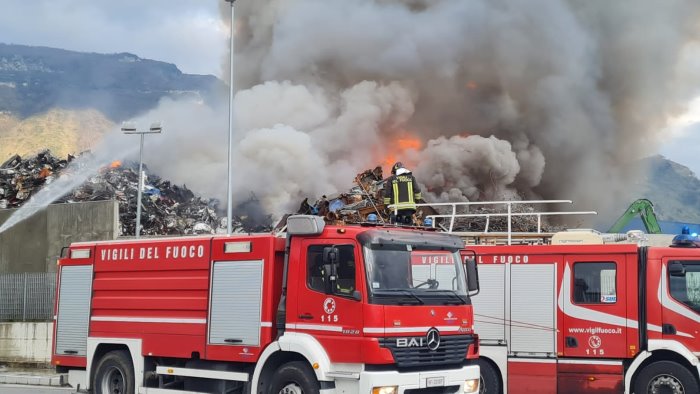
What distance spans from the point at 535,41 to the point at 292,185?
40.5 feet

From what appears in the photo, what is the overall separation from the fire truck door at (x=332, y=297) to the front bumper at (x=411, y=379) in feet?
0.95

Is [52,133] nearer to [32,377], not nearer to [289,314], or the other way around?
[32,377]

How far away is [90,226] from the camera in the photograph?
66.9 feet

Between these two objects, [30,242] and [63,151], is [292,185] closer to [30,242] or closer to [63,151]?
[30,242]

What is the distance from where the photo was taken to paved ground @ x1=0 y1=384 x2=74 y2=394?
47.1 feet

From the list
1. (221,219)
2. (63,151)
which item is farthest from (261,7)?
(63,151)

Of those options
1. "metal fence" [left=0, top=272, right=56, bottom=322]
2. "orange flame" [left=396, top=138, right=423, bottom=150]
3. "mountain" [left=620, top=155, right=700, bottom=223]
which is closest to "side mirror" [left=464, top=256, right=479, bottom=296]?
"metal fence" [left=0, top=272, right=56, bottom=322]

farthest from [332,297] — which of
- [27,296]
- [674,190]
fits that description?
[674,190]

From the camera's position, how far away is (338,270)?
340 inches

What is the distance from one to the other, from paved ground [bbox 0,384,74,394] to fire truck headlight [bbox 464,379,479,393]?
7.88 meters

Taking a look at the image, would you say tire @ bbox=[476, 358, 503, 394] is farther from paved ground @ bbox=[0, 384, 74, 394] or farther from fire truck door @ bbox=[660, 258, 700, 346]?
paved ground @ bbox=[0, 384, 74, 394]

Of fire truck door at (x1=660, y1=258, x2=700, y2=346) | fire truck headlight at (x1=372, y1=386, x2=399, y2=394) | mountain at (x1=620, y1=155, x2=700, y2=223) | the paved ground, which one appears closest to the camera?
fire truck headlight at (x1=372, y1=386, x2=399, y2=394)

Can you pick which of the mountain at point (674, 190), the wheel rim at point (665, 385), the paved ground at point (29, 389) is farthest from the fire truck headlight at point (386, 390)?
the mountain at point (674, 190)

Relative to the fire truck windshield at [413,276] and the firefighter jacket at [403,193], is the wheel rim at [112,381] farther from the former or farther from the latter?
the firefighter jacket at [403,193]
